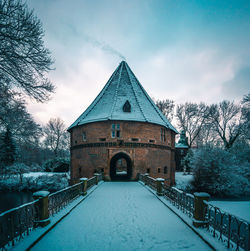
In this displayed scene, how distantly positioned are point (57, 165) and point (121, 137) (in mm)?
20997

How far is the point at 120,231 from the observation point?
4785 mm

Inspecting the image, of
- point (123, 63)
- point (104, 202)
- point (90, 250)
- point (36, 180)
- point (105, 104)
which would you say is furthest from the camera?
point (36, 180)

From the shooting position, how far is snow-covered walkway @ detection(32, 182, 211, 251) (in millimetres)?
4012

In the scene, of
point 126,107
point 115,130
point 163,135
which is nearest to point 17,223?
point 115,130

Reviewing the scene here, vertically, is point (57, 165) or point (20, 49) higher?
point (20, 49)

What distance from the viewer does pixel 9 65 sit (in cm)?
670

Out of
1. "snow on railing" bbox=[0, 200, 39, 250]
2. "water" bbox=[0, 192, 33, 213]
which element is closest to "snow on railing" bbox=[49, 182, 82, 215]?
"snow on railing" bbox=[0, 200, 39, 250]

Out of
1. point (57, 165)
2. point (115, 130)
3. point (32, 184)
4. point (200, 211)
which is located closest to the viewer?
point (200, 211)

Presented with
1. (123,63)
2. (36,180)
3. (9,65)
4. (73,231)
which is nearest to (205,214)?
(73,231)

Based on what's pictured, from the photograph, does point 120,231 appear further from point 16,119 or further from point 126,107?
point 126,107

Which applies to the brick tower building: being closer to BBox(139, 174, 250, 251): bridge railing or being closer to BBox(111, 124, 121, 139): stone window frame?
BBox(111, 124, 121, 139): stone window frame

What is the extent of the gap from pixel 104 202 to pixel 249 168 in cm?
1920

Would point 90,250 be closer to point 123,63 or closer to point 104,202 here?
point 104,202

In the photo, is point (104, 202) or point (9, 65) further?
point (104, 202)
